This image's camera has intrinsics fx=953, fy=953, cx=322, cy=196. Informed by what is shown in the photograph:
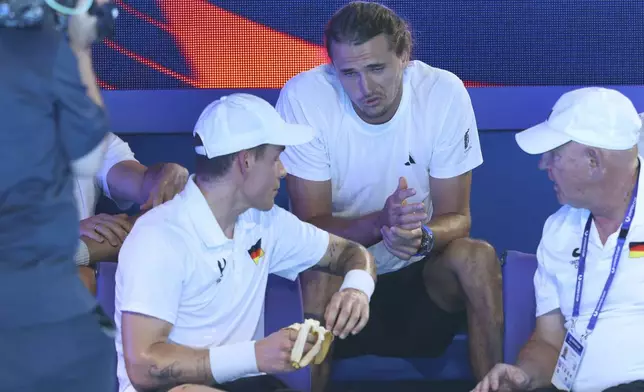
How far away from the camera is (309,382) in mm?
2551

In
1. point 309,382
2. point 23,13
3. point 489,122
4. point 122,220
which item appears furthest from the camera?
point 489,122

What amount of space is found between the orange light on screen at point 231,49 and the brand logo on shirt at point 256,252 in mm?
1136

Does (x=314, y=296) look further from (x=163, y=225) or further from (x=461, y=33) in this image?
(x=461, y=33)

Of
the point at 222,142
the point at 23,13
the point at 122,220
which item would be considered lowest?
the point at 122,220

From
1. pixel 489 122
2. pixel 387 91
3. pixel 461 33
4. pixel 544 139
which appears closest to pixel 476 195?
pixel 489 122

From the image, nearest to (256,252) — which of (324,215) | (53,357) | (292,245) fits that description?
(292,245)

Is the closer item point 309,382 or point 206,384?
point 206,384

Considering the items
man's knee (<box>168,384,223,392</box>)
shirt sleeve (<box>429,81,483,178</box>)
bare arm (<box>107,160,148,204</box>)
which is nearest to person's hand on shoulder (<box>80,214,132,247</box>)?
bare arm (<box>107,160,148,204</box>)

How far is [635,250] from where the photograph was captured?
2398 mm

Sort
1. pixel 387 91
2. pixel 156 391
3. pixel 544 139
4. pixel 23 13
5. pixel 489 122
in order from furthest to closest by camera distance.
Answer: pixel 489 122, pixel 387 91, pixel 544 139, pixel 156 391, pixel 23 13

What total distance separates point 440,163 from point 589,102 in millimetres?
703

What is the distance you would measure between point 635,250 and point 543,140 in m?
0.36

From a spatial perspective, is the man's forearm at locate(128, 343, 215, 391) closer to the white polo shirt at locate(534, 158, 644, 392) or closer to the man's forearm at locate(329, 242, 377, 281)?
the man's forearm at locate(329, 242, 377, 281)

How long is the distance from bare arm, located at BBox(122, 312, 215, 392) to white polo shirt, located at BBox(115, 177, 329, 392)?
26 millimetres
